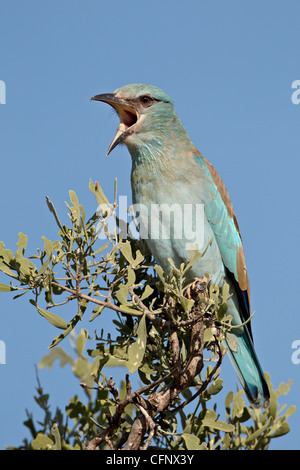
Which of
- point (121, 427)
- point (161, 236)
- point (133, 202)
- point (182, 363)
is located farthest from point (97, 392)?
point (133, 202)

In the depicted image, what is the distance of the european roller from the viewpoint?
4.22 m

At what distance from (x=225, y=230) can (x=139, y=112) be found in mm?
1191

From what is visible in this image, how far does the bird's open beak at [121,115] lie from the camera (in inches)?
177

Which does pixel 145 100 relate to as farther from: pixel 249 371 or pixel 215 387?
pixel 215 387

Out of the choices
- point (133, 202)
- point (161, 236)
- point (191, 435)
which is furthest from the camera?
point (133, 202)

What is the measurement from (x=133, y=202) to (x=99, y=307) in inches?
60.1

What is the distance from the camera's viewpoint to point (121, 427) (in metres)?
3.21

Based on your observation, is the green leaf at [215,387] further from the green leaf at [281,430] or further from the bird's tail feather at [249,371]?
the bird's tail feather at [249,371]

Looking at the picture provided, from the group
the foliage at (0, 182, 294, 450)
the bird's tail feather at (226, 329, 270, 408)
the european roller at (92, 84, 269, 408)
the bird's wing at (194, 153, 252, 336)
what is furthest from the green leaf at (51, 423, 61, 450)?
the bird's wing at (194, 153, 252, 336)

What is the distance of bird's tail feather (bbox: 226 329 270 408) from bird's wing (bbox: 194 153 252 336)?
0.23 meters

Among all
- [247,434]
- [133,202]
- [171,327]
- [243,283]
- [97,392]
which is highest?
[133,202]

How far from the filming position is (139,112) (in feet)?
15.3

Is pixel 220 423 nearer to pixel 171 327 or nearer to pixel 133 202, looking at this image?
pixel 171 327

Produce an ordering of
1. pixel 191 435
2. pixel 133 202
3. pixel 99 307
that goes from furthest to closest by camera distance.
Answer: pixel 133 202
pixel 99 307
pixel 191 435
